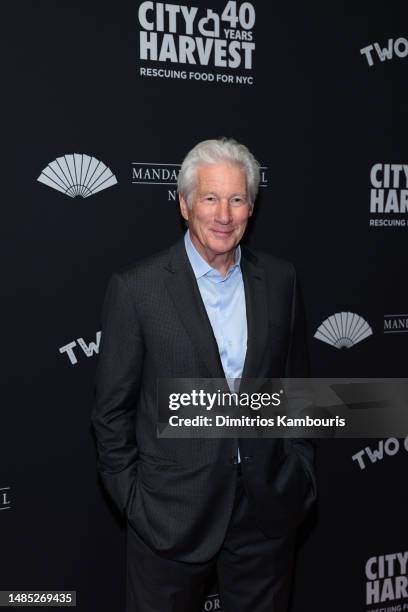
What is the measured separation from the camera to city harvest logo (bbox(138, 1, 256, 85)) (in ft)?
7.14

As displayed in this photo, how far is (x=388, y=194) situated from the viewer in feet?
8.43

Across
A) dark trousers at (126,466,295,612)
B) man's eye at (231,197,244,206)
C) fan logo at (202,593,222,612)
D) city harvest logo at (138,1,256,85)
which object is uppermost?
city harvest logo at (138,1,256,85)

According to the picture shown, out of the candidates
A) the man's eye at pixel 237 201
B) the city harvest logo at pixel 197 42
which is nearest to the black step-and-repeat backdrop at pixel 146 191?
the city harvest logo at pixel 197 42

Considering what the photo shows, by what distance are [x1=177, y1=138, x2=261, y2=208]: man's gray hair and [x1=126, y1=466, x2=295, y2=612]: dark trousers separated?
2.88 ft

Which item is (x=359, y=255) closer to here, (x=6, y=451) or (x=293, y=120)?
A: (x=293, y=120)

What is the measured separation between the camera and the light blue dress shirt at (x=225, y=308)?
174 cm

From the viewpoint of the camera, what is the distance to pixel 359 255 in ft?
8.48

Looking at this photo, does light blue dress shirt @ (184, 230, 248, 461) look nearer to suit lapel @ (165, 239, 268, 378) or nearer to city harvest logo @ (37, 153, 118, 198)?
suit lapel @ (165, 239, 268, 378)

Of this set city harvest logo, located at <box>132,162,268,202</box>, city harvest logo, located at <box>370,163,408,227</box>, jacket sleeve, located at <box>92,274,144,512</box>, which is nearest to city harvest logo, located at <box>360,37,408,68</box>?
city harvest logo, located at <box>370,163,408,227</box>

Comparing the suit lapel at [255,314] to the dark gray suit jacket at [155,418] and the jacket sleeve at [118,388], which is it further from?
the jacket sleeve at [118,388]

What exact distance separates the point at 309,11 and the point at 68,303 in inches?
60.6

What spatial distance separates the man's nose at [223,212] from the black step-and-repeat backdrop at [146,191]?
677 millimetres

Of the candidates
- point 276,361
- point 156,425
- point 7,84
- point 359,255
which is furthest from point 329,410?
point 7,84

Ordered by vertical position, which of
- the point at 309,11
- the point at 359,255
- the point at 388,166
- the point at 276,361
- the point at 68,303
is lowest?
the point at 276,361
